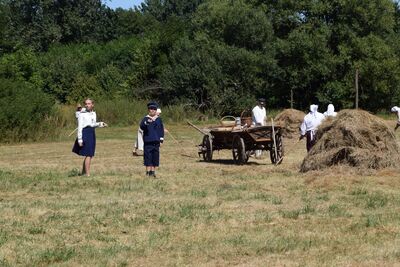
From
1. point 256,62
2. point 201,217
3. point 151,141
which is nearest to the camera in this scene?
point 201,217

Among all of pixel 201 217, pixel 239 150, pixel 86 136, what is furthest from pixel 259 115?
pixel 201 217

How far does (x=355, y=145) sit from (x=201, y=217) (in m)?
6.73

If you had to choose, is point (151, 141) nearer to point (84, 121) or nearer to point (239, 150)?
point (84, 121)

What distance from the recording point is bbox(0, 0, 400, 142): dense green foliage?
179 ft

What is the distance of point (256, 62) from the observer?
54844 mm

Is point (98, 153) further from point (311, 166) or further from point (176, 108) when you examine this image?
point (176, 108)

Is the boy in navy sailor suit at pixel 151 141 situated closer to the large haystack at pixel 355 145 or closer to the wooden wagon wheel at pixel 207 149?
the large haystack at pixel 355 145

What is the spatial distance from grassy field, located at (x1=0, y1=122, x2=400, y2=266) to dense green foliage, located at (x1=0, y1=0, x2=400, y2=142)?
37050 millimetres

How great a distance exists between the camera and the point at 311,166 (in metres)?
16.5

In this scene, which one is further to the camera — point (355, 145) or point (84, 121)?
point (84, 121)

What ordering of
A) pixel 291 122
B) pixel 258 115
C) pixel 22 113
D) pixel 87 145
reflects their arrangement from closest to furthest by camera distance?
pixel 87 145, pixel 258 115, pixel 22 113, pixel 291 122

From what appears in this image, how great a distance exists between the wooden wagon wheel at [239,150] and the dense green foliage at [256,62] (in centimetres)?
3364

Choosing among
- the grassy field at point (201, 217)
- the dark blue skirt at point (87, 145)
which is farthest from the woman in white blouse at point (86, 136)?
the grassy field at point (201, 217)

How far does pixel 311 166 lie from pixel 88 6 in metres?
75.1
